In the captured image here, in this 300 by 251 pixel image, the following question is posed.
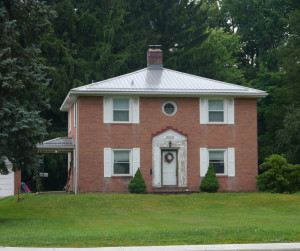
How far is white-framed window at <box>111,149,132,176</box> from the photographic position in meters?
28.8

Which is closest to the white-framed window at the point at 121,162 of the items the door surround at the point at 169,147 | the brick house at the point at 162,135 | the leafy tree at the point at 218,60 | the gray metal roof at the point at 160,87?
the brick house at the point at 162,135

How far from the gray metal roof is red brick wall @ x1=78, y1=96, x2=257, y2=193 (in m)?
0.57

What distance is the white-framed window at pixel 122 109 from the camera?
28828mm

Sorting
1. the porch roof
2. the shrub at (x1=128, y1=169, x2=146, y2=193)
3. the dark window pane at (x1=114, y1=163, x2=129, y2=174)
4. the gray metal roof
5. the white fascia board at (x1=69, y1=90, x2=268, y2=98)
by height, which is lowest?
the shrub at (x1=128, y1=169, x2=146, y2=193)

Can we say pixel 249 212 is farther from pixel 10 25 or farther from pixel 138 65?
pixel 138 65

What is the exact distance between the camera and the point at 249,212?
22.0 m

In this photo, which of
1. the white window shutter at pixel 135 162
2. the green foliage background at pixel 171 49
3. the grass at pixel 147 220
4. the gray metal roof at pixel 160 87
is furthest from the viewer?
the green foliage background at pixel 171 49

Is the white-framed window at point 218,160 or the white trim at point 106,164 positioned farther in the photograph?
the white-framed window at point 218,160

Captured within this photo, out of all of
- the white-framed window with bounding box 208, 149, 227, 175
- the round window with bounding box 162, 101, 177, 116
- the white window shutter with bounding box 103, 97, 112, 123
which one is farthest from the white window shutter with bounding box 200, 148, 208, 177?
the white window shutter with bounding box 103, 97, 112, 123

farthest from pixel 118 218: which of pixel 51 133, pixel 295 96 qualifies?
pixel 295 96

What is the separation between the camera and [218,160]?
29.5 metres

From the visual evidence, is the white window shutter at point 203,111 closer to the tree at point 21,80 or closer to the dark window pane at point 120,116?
the dark window pane at point 120,116

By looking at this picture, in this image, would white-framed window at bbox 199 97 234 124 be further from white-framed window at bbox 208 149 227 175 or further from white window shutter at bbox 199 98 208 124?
white-framed window at bbox 208 149 227 175

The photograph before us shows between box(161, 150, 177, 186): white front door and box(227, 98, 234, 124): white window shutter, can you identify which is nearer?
box(161, 150, 177, 186): white front door
